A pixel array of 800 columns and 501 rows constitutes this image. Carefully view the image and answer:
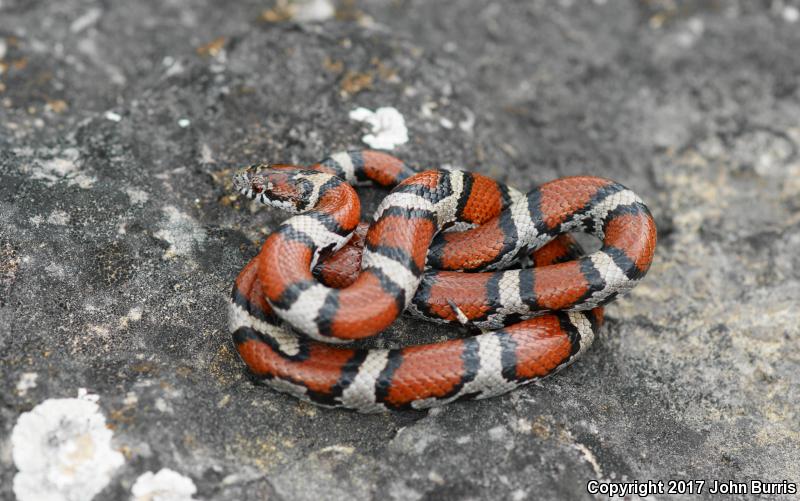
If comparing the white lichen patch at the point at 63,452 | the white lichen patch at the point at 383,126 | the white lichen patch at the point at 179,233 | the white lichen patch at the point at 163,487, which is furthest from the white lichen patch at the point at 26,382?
the white lichen patch at the point at 383,126

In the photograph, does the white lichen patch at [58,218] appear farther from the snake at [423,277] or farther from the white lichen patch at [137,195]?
the snake at [423,277]

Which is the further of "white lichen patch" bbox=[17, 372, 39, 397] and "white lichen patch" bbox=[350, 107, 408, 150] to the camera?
"white lichen patch" bbox=[350, 107, 408, 150]

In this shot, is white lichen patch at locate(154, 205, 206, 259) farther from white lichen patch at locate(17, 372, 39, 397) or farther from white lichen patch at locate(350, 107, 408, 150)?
white lichen patch at locate(350, 107, 408, 150)

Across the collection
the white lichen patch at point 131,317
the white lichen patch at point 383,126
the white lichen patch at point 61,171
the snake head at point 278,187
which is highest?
the white lichen patch at point 383,126

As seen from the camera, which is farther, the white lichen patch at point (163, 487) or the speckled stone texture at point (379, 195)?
the speckled stone texture at point (379, 195)

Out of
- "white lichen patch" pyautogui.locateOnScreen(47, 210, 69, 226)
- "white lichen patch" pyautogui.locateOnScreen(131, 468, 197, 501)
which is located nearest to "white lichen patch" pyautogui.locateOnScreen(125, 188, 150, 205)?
"white lichen patch" pyautogui.locateOnScreen(47, 210, 69, 226)

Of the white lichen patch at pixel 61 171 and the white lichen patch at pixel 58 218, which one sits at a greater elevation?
the white lichen patch at pixel 61 171

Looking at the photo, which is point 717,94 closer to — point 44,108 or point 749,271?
point 749,271

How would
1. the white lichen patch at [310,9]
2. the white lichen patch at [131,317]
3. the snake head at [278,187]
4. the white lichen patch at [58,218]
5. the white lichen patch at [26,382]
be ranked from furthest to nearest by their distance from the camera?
the white lichen patch at [310,9], the snake head at [278,187], the white lichen patch at [58,218], the white lichen patch at [131,317], the white lichen patch at [26,382]

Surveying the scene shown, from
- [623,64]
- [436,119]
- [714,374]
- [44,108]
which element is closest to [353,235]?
[436,119]
